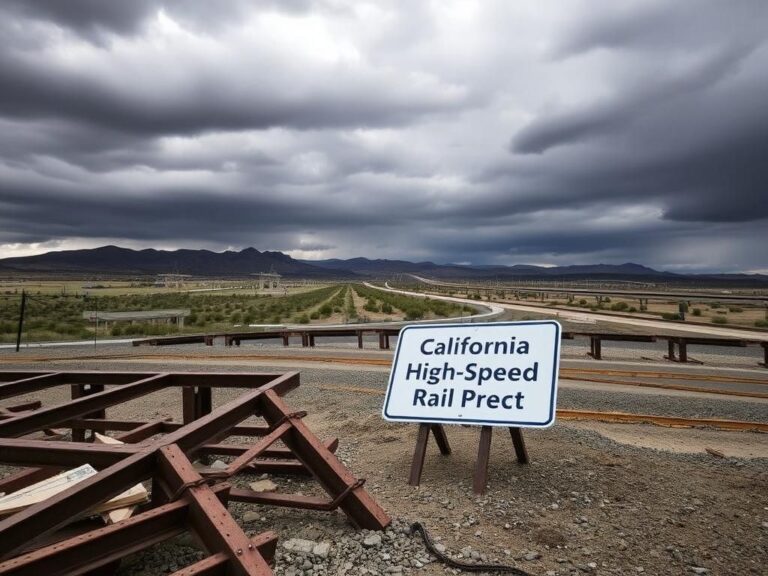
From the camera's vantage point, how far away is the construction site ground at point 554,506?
12.7 feet

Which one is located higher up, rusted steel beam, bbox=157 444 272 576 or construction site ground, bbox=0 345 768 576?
rusted steel beam, bbox=157 444 272 576

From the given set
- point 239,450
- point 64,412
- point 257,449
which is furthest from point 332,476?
point 64,412

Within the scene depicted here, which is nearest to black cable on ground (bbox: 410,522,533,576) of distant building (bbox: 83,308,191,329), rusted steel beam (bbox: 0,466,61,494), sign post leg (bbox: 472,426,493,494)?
sign post leg (bbox: 472,426,493,494)

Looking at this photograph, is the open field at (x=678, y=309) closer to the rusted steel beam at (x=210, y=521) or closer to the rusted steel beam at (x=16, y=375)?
the rusted steel beam at (x=16, y=375)

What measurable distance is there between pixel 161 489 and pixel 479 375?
2978mm

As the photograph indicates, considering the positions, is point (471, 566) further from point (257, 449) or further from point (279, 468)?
point (279, 468)

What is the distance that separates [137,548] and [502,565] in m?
2.38

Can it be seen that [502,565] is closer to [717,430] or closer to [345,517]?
[345,517]

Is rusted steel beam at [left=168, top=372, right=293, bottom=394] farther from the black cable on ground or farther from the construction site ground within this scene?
the black cable on ground

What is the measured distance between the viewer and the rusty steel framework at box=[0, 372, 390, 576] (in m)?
2.92

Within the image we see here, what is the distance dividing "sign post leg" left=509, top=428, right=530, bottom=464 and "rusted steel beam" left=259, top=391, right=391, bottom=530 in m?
1.84

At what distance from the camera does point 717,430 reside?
8.55 metres

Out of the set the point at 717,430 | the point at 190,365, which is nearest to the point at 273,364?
the point at 190,365

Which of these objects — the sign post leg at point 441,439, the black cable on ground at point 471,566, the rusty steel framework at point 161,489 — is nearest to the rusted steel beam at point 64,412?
the rusty steel framework at point 161,489
